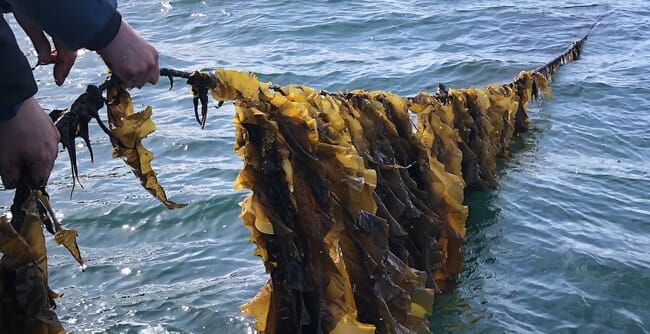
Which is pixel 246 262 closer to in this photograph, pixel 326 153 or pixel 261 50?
pixel 326 153

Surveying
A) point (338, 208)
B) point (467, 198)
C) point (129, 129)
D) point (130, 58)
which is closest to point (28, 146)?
point (130, 58)

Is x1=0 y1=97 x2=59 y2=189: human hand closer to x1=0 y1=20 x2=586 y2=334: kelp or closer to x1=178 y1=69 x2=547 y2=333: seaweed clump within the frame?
x1=0 y1=20 x2=586 y2=334: kelp

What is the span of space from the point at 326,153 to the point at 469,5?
10.3m

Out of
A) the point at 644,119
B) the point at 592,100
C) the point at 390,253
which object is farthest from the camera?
the point at 592,100

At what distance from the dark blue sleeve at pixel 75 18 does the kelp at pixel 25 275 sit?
0.51 m

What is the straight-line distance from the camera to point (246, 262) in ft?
15.0

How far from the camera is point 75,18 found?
175cm

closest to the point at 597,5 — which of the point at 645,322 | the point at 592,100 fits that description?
the point at 592,100

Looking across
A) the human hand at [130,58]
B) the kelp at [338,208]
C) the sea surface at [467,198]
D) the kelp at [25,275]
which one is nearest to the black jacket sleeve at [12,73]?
the human hand at [130,58]

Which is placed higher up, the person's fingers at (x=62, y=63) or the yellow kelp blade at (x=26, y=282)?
the person's fingers at (x=62, y=63)

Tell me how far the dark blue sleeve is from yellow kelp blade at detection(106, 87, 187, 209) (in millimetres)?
558

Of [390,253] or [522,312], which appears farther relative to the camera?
[522,312]

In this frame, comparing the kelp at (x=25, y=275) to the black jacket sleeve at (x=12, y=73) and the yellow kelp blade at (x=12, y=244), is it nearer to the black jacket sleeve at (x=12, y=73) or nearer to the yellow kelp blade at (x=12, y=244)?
the yellow kelp blade at (x=12, y=244)

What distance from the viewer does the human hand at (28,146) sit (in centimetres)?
191
